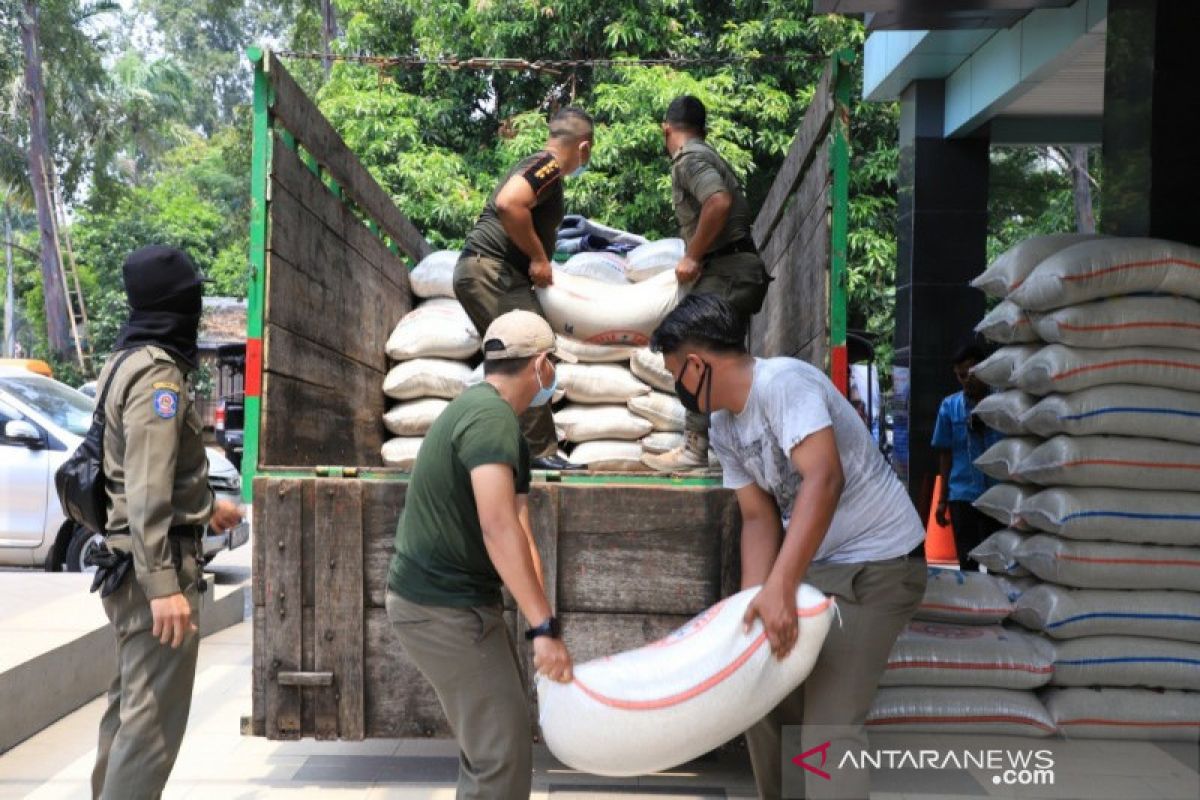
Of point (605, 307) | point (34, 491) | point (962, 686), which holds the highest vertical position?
point (605, 307)

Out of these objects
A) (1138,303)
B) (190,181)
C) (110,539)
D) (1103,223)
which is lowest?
(110,539)

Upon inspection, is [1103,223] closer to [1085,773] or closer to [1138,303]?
[1138,303]

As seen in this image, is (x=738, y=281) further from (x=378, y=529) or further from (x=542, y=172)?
(x=378, y=529)

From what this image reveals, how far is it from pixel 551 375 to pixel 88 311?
114 ft

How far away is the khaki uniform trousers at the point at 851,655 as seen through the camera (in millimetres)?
3107

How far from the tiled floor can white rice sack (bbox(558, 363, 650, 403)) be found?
1.99 metres

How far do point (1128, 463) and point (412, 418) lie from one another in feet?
10.2

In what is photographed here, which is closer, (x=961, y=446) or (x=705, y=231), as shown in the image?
(x=705, y=231)

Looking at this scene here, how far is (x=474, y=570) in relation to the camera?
125 inches

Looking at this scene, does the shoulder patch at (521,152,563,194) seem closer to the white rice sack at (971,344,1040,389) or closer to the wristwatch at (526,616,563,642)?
the white rice sack at (971,344,1040,389)

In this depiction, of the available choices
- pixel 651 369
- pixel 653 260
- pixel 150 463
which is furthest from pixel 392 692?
pixel 653 260

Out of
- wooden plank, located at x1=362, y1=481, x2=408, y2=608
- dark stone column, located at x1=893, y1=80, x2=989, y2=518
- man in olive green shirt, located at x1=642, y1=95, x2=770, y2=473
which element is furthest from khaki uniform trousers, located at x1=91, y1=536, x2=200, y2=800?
dark stone column, located at x1=893, y1=80, x2=989, y2=518

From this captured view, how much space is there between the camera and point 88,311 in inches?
1382

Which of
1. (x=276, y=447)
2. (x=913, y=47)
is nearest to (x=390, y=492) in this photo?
(x=276, y=447)
